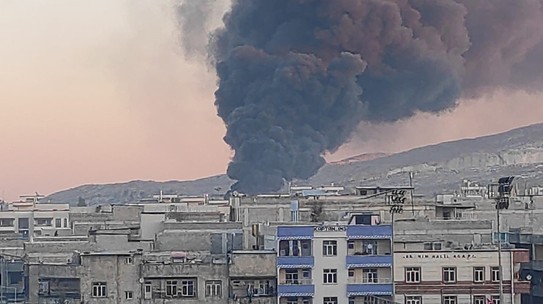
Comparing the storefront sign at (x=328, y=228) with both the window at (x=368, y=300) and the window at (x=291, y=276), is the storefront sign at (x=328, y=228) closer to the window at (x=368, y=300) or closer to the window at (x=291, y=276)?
the window at (x=291, y=276)

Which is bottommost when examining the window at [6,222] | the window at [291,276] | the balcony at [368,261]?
the window at [291,276]

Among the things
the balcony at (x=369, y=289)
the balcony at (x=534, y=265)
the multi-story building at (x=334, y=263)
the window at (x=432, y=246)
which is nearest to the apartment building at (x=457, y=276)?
the balcony at (x=369, y=289)

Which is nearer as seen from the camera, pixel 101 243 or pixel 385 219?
pixel 101 243

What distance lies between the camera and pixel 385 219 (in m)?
A: 52.3

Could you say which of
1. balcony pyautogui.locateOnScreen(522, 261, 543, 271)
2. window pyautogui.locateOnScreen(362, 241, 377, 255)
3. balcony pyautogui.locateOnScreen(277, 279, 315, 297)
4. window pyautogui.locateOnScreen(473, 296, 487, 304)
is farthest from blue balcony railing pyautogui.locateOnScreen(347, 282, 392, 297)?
balcony pyautogui.locateOnScreen(522, 261, 543, 271)

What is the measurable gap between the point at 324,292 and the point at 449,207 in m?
19.7

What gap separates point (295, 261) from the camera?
128ft

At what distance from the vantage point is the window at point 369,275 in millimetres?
39094

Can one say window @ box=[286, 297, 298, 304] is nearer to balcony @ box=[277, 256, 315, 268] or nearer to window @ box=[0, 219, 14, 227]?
balcony @ box=[277, 256, 315, 268]

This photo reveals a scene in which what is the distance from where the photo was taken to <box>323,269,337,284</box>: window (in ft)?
128

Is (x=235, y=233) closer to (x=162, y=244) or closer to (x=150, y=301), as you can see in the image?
(x=162, y=244)

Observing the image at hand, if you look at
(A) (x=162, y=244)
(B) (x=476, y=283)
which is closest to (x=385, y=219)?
(A) (x=162, y=244)

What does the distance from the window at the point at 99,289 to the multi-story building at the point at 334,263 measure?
461 cm

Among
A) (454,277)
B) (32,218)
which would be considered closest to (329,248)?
(454,277)
